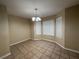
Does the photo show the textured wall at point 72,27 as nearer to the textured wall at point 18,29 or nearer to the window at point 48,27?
the window at point 48,27

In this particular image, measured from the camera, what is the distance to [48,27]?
551cm

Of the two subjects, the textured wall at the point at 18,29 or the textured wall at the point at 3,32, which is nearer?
the textured wall at the point at 3,32

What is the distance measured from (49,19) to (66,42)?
2803mm

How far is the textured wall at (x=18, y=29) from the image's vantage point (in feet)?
15.0

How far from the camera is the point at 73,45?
3121 millimetres

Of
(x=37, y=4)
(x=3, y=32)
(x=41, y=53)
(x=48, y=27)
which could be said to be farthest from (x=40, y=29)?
(x=3, y=32)

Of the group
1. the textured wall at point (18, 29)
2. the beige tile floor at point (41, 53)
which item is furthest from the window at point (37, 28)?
the beige tile floor at point (41, 53)

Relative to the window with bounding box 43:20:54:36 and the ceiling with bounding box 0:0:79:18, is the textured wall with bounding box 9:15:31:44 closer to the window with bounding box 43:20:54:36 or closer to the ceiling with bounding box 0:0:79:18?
the ceiling with bounding box 0:0:79:18

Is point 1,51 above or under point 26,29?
under

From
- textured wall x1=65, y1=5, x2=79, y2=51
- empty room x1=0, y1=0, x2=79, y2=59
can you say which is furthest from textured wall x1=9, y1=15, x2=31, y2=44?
textured wall x1=65, y1=5, x2=79, y2=51

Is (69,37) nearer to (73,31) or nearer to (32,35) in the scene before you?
(73,31)

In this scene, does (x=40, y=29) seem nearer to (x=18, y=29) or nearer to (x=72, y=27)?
(x=18, y=29)

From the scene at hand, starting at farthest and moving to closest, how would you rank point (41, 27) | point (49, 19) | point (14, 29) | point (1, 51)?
point (41, 27) < point (49, 19) < point (14, 29) < point (1, 51)

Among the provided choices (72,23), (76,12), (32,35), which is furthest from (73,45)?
(32,35)
